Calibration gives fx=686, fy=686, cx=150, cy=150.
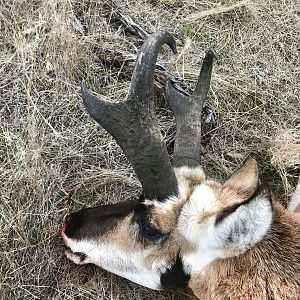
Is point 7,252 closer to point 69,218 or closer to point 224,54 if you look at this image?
point 69,218

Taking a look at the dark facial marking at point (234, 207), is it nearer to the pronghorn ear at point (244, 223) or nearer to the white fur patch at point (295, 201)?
the pronghorn ear at point (244, 223)

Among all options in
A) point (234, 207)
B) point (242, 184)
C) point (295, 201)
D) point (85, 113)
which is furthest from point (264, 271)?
point (85, 113)

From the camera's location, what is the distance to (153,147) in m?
4.13

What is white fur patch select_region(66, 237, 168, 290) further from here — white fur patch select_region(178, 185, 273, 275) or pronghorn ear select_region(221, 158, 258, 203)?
pronghorn ear select_region(221, 158, 258, 203)

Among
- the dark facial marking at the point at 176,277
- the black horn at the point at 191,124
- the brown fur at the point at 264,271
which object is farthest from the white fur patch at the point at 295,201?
the dark facial marking at the point at 176,277

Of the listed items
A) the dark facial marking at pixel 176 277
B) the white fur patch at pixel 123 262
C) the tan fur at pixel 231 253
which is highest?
the tan fur at pixel 231 253

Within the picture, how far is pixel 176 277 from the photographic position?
4.30 meters

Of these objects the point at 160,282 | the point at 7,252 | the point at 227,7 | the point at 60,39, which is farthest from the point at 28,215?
the point at 227,7

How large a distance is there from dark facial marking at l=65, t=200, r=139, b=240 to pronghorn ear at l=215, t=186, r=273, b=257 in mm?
731

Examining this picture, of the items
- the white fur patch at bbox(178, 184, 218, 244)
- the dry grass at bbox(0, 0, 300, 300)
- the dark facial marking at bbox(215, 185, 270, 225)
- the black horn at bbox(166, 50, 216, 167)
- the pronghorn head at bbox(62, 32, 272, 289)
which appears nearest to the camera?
the dark facial marking at bbox(215, 185, 270, 225)

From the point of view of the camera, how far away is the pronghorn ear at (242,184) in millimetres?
4270

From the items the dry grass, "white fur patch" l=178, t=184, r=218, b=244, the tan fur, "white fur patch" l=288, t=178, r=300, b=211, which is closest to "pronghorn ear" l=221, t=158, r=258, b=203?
the tan fur

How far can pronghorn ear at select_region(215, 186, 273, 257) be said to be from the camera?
372 centimetres

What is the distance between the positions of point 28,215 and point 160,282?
1.24m
